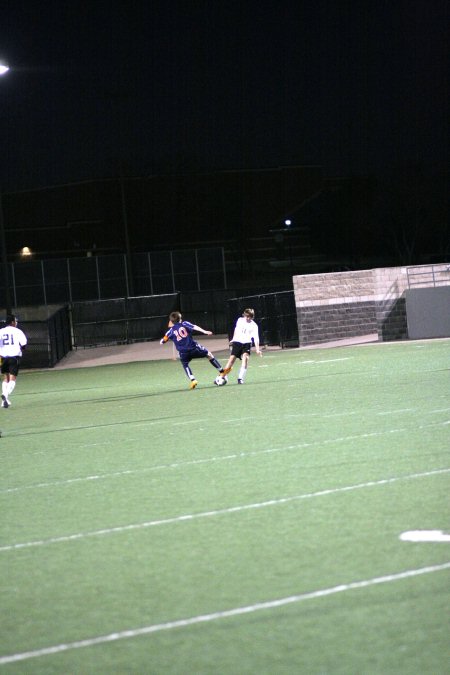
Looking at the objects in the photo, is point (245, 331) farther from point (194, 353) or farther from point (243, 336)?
point (194, 353)

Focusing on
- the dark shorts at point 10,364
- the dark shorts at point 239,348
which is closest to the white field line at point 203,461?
the dark shorts at point 239,348

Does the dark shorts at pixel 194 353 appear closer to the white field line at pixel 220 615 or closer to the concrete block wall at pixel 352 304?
the concrete block wall at pixel 352 304

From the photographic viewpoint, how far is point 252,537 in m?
7.51

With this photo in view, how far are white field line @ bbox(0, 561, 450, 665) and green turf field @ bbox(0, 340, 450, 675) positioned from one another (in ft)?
0.05

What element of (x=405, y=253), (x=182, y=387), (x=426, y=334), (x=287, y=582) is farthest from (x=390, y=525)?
(x=405, y=253)

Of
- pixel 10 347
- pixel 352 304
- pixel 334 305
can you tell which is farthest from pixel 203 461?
pixel 352 304

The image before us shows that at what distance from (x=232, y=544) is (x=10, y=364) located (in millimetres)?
15704

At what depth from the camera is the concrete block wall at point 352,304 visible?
125 ft

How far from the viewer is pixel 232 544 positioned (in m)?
7.33

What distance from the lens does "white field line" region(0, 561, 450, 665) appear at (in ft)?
17.4

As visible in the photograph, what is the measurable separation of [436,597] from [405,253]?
83.7 m

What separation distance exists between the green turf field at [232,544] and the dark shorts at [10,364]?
6.30 metres

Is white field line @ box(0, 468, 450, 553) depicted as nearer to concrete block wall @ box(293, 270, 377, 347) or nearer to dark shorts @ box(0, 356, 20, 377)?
dark shorts @ box(0, 356, 20, 377)

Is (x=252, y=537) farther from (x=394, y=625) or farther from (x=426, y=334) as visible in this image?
(x=426, y=334)
